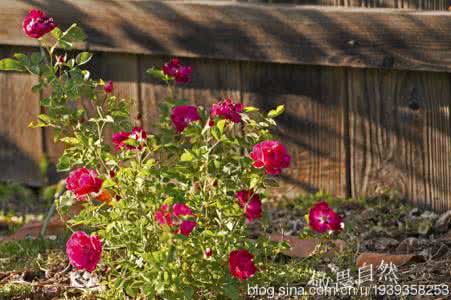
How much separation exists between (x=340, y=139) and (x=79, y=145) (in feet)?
5.57

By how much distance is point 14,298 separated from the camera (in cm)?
411

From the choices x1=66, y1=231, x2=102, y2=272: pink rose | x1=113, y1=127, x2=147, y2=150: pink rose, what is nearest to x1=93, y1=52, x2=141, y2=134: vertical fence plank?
x1=113, y1=127, x2=147, y2=150: pink rose

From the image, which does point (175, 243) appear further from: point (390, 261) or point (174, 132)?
point (390, 261)

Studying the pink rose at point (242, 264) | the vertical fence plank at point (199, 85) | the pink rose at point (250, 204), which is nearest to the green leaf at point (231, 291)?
the pink rose at point (242, 264)

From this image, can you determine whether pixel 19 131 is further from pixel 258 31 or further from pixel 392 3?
pixel 392 3

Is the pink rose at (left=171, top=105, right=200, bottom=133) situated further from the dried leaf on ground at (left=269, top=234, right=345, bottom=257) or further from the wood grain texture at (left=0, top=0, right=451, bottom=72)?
the wood grain texture at (left=0, top=0, right=451, bottom=72)

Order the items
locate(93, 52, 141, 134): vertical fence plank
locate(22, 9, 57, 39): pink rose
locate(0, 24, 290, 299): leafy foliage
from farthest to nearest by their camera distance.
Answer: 1. locate(93, 52, 141, 134): vertical fence plank
2. locate(22, 9, 57, 39): pink rose
3. locate(0, 24, 290, 299): leafy foliage

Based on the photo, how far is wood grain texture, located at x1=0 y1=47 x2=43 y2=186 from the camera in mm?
5766

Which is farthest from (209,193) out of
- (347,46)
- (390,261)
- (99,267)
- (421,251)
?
(347,46)

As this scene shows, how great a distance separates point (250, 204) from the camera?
140 inches

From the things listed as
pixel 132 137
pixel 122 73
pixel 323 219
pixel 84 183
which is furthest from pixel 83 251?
pixel 122 73

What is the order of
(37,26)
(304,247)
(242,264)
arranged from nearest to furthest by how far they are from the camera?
(242,264)
(37,26)
(304,247)

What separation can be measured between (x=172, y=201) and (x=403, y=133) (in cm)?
186

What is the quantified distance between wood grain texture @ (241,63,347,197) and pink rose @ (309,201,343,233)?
5.29 ft
